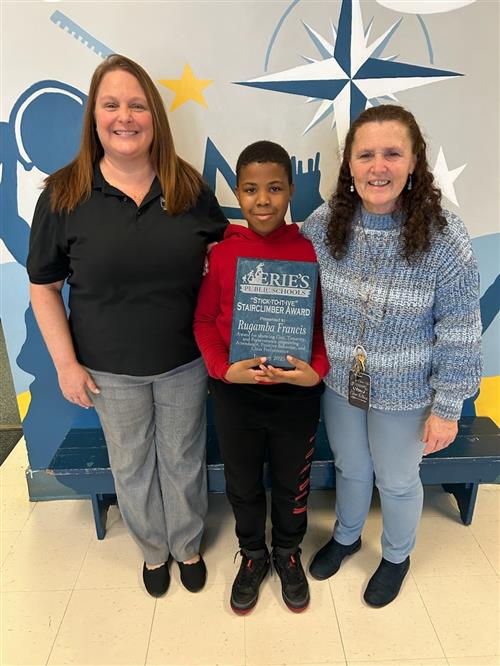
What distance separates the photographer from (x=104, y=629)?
5.50 ft

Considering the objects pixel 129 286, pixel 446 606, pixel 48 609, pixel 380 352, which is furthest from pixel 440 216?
pixel 48 609

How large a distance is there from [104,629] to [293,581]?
2.19 ft

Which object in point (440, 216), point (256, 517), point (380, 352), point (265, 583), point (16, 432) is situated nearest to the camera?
point (440, 216)

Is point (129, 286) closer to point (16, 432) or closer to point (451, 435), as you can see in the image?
point (451, 435)

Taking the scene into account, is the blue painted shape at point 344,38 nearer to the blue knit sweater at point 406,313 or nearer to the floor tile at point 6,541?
the blue knit sweater at point 406,313

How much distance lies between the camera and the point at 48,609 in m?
1.76

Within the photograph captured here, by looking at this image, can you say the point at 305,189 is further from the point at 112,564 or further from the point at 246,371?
the point at 112,564

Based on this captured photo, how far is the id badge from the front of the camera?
1452 mm

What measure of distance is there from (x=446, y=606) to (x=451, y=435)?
0.74 m

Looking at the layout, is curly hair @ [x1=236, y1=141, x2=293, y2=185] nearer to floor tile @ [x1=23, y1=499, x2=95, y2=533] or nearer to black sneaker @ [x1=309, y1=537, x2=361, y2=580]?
black sneaker @ [x1=309, y1=537, x2=361, y2=580]

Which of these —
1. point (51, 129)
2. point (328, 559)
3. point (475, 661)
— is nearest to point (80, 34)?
point (51, 129)

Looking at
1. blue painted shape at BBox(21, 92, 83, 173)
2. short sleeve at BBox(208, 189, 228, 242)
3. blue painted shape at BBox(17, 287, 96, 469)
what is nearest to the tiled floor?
blue painted shape at BBox(17, 287, 96, 469)

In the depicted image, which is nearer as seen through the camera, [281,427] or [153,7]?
[281,427]

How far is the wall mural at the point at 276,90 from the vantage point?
1.74m
